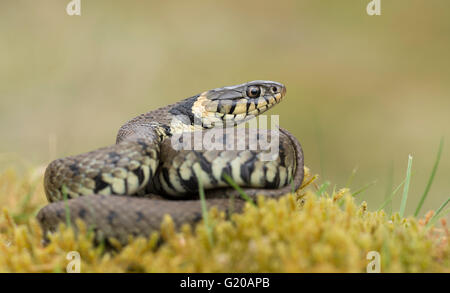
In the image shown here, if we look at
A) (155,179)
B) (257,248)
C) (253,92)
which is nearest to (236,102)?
(253,92)

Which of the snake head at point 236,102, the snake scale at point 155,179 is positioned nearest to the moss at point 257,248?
the snake scale at point 155,179

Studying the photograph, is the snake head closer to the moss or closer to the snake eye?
the snake eye

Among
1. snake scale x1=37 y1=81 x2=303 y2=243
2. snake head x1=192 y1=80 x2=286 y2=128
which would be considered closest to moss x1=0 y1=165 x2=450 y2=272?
snake scale x1=37 y1=81 x2=303 y2=243

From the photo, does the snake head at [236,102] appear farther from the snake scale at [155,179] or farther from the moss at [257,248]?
the moss at [257,248]

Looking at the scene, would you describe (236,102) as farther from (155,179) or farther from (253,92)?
(155,179)
